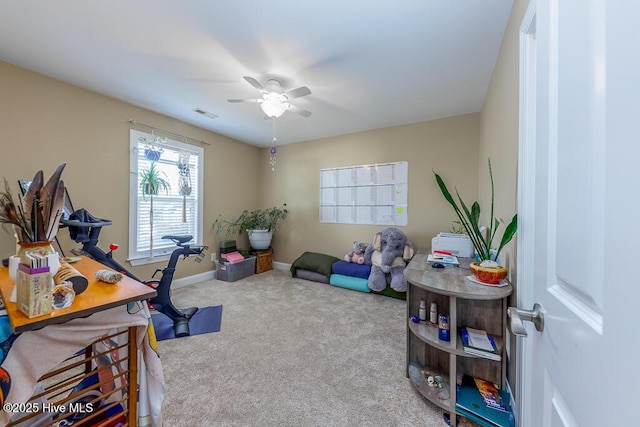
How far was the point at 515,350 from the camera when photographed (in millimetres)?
1262

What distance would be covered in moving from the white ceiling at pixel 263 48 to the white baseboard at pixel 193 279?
238 cm

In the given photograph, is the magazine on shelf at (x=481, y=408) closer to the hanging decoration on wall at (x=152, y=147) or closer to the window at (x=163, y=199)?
the window at (x=163, y=199)

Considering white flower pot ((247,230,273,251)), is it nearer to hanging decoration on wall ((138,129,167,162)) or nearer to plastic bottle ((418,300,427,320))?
hanging decoration on wall ((138,129,167,162))

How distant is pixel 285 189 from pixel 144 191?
2.22 meters

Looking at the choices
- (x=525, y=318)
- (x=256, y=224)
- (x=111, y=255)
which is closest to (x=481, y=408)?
(x=525, y=318)

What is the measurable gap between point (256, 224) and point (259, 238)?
309mm

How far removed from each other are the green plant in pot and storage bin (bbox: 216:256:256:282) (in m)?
0.98

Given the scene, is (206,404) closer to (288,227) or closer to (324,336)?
(324,336)

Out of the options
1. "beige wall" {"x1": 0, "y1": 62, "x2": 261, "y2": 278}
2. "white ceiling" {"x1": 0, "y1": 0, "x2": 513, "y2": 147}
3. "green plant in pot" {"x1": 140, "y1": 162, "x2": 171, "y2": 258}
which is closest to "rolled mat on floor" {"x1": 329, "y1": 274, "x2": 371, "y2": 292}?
"beige wall" {"x1": 0, "y1": 62, "x2": 261, "y2": 278}

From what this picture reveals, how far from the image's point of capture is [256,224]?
4.33m

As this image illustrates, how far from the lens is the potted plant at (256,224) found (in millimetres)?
4109

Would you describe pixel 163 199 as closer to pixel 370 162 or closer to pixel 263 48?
pixel 263 48

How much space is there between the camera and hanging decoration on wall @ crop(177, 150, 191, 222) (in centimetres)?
341

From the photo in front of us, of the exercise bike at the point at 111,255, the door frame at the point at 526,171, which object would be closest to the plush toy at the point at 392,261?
the door frame at the point at 526,171
